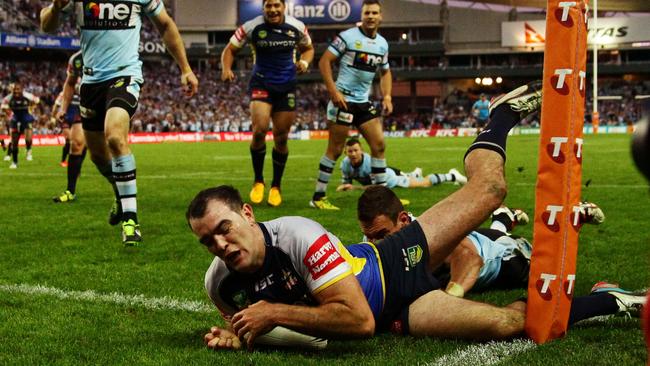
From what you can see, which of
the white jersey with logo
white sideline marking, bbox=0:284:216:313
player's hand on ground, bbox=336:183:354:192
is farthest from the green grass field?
player's hand on ground, bbox=336:183:354:192

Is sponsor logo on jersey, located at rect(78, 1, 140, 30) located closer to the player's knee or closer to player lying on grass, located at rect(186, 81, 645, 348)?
player lying on grass, located at rect(186, 81, 645, 348)

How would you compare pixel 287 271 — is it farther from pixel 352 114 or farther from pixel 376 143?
pixel 352 114

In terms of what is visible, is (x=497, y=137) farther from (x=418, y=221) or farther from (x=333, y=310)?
(x=333, y=310)

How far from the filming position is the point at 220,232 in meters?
2.95

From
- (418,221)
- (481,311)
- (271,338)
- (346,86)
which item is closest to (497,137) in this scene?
(418,221)

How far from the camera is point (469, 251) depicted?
4164mm

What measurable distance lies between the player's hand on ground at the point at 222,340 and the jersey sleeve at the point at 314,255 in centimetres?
46

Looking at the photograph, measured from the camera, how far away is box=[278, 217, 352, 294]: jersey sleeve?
296cm

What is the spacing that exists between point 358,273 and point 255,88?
6.50m

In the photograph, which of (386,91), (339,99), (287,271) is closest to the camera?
(287,271)

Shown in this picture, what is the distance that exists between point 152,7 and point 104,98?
3.29ft

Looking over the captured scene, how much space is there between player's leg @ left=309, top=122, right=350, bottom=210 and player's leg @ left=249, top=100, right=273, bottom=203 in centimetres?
75

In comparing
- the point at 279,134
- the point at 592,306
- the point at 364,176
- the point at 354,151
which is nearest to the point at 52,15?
the point at 279,134

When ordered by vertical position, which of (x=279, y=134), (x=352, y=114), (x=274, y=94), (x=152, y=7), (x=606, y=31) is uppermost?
(x=606, y=31)
